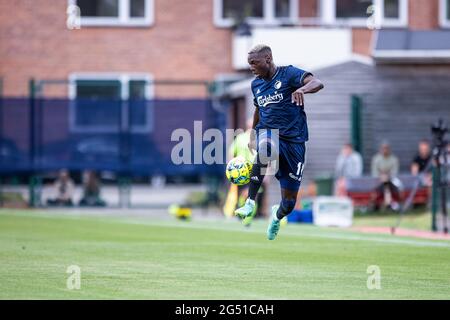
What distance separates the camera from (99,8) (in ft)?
130

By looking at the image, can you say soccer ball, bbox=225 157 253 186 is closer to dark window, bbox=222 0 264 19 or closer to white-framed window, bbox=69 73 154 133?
white-framed window, bbox=69 73 154 133

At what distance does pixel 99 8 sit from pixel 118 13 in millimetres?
646

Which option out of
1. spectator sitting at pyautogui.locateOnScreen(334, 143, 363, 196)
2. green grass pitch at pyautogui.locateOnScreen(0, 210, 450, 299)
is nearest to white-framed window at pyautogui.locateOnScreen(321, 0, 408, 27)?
spectator sitting at pyautogui.locateOnScreen(334, 143, 363, 196)

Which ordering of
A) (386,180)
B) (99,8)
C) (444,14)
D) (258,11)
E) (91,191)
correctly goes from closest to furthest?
1. (386,180)
2. (91,191)
3. (99,8)
4. (258,11)
5. (444,14)

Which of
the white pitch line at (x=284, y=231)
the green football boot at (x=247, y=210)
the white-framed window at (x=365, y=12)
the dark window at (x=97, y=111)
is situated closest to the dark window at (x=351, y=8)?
the white-framed window at (x=365, y=12)

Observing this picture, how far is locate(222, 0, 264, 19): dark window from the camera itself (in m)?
39.8

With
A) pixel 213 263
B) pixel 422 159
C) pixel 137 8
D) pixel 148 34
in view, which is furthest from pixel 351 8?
pixel 213 263

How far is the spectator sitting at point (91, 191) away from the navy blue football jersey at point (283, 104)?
1554cm

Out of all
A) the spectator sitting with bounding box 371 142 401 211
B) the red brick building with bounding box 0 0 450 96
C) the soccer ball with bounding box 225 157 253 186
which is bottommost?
the spectator sitting with bounding box 371 142 401 211

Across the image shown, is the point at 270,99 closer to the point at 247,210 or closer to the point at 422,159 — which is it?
the point at 247,210

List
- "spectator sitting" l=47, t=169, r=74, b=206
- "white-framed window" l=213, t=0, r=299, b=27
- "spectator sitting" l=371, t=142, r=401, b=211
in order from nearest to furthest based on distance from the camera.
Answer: "spectator sitting" l=371, t=142, r=401, b=211, "spectator sitting" l=47, t=169, r=74, b=206, "white-framed window" l=213, t=0, r=299, b=27

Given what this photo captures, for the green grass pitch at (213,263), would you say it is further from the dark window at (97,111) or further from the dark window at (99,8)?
the dark window at (99,8)

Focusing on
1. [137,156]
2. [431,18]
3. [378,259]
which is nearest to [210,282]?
[378,259]

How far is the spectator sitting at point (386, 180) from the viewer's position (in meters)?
28.0
